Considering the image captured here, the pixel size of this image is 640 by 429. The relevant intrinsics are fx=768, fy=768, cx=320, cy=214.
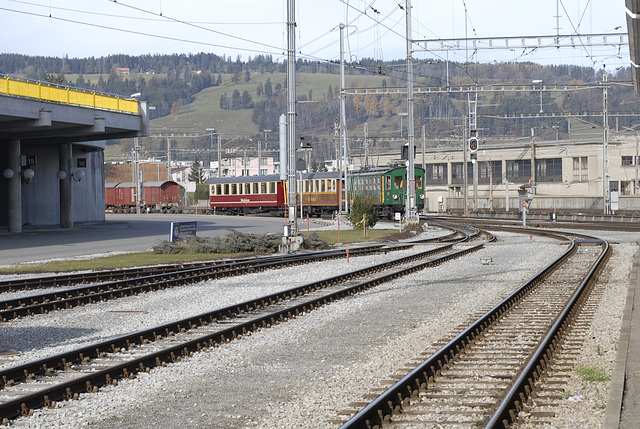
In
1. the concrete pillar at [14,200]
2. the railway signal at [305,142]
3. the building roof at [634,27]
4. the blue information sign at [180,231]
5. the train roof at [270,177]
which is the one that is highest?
the building roof at [634,27]

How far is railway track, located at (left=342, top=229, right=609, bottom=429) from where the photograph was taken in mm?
6840

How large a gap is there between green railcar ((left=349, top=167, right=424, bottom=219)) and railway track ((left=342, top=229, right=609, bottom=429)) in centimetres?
3677

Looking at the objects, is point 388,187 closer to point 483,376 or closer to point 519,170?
point 483,376

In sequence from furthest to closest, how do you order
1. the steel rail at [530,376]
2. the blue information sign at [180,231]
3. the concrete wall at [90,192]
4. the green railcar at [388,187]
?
1. the concrete wall at [90,192]
2. the green railcar at [388,187]
3. the blue information sign at [180,231]
4. the steel rail at [530,376]

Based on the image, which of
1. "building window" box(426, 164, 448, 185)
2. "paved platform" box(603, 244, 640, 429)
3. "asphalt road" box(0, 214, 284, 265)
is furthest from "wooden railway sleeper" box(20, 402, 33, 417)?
"building window" box(426, 164, 448, 185)

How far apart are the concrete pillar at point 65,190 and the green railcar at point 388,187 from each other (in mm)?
17630

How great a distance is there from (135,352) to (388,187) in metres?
42.2

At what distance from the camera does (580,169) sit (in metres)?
84.1

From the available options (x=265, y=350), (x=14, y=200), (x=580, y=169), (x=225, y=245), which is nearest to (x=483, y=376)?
(x=265, y=350)

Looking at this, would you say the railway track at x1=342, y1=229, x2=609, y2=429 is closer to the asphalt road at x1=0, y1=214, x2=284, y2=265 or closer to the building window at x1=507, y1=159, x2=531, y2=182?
the asphalt road at x1=0, y1=214, x2=284, y2=265

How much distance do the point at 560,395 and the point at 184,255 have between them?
21.3 metres

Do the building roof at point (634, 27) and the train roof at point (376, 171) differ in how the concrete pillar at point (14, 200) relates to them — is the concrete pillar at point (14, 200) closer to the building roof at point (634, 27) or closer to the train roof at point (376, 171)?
the train roof at point (376, 171)

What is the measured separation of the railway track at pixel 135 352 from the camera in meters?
7.79

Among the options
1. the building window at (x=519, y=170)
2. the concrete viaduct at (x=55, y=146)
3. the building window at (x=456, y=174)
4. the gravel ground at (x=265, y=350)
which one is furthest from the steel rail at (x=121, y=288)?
the building window at (x=456, y=174)
